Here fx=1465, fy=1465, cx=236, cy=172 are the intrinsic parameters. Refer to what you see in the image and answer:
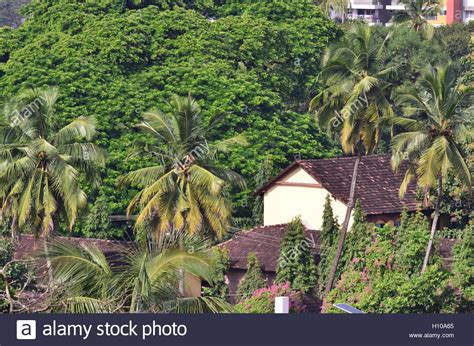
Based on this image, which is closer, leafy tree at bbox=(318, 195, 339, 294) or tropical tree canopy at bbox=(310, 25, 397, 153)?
tropical tree canopy at bbox=(310, 25, 397, 153)

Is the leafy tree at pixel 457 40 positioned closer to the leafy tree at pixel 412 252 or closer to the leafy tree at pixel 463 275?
the leafy tree at pixel 463 275

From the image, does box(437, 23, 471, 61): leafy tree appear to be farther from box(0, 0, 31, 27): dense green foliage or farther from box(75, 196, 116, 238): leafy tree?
box(0, 0, 31, 27): dense green foliage

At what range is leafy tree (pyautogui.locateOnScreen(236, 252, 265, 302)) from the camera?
1943 inches

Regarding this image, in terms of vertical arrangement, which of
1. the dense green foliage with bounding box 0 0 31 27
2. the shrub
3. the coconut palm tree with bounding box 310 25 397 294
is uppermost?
the dense green foliage with bounding box 0 0 31 27

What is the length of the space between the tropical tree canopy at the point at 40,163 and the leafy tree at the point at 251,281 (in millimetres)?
7302

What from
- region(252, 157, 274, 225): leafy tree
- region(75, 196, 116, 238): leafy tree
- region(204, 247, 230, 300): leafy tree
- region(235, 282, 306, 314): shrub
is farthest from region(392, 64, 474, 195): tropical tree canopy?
region(75, 196, 116, 238): leafy tree

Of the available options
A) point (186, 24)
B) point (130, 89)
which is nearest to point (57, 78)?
point (130, 89)

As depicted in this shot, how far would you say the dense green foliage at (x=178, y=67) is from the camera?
65000 mm

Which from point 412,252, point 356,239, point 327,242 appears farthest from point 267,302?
point 327,242

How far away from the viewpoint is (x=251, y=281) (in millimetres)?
49656

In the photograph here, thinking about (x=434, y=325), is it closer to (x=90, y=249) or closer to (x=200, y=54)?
(x=90, y=249)

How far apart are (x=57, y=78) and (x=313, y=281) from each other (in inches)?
790

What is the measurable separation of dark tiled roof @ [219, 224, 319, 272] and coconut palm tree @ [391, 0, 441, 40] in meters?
41.7

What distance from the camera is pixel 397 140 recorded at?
50.9 metres
